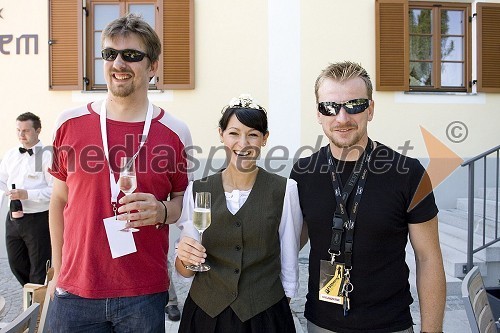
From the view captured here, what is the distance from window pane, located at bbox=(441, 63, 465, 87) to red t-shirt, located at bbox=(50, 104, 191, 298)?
22.9ft

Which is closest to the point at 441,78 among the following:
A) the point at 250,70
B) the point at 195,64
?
the point at 250,70

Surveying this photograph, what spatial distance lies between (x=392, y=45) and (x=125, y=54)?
20.6ft

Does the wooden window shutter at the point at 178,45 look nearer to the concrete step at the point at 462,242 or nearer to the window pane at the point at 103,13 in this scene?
the window pane at the point at 103,13

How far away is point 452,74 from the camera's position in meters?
7.93

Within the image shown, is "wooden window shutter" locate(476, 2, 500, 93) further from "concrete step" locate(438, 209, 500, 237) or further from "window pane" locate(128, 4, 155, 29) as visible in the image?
"window pane" locate(128, 4, 155, 29)

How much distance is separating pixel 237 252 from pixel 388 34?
21.0 ft

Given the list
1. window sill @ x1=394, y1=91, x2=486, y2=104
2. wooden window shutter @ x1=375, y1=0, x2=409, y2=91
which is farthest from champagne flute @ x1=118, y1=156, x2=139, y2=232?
window sill @ x1=394, y1=91, x2=486, y2=104

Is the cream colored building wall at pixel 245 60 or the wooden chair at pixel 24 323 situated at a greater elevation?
the cream colored building wall at pixel 245 60

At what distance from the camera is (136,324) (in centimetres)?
207

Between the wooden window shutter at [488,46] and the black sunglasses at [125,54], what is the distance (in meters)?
7.09

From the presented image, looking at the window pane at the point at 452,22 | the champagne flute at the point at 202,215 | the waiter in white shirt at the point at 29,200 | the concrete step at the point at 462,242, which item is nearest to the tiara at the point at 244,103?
the champagne flute at the point at 202,215

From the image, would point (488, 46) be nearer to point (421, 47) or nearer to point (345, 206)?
point (421, 47)

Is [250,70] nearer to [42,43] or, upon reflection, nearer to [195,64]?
[195,64]

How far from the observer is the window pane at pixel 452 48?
Result: 7.90 metres
